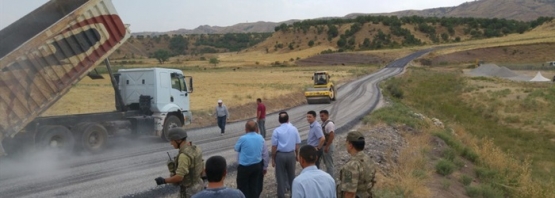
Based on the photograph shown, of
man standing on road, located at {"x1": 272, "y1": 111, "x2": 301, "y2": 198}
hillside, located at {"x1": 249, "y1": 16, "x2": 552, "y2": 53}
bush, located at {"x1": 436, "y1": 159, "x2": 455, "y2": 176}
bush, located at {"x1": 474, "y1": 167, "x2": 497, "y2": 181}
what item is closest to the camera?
man standing on road, located at {"x1": 272, "y1": 111, "x2": 301, "y2": 198}

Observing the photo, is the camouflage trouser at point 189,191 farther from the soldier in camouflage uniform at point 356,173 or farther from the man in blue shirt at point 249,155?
the man in blue shirt at point 249,155

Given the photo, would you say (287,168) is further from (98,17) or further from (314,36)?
(314,36)

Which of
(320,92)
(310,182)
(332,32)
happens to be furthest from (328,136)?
(332,32)

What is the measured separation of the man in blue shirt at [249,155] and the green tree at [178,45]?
16915 centimetres

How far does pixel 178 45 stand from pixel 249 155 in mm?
175898

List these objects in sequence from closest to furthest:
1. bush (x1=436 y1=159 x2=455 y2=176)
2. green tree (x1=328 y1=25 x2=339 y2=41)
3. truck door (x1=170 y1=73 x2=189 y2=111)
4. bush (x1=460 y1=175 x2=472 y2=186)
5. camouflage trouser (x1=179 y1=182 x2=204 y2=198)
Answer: camouflage trouser (x1=179 y1=182 x2=204 y2=198), bush (x1=460 y1=175 x2=472 y2=186), bush (x1=436 y1=159 x2=455 y2=176), truck door (x1=170 y1=73 x2=189 y2=111), green tree (x1=328 y1=25 x2=339 y2=41)

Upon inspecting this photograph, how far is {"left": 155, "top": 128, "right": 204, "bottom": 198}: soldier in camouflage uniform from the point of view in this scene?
6.25m

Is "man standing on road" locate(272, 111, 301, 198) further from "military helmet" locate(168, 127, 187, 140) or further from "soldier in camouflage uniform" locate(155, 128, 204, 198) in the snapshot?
Result: "military helmet" locate(168, 127, 187, 140)

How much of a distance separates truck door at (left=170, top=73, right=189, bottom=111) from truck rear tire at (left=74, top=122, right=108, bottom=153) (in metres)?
3.37

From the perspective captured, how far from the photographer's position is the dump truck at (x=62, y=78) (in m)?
13.0

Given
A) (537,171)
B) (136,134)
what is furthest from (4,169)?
(537,171)

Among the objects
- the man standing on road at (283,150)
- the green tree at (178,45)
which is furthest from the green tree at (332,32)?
the man standing on road at (283,150)

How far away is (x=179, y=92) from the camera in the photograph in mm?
19469

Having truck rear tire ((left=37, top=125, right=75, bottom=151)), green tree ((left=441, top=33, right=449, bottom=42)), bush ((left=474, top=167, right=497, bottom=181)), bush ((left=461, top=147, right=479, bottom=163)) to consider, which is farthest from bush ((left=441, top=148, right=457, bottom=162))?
green tree ((left=441, top=33, right=449, bottom=42))
